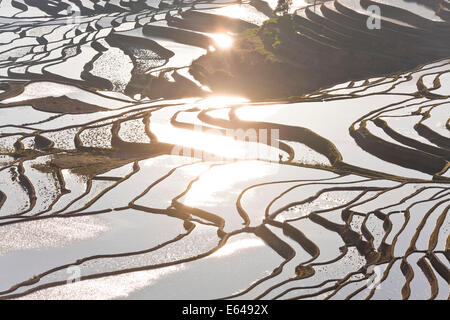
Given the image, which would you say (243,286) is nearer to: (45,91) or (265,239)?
(265,239)

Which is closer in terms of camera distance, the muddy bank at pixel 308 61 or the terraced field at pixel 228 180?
the terraced field at pixel 228 180

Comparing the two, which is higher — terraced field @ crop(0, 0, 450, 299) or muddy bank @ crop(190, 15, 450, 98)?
muddy bank @ crop(190, 15, 450, 98)

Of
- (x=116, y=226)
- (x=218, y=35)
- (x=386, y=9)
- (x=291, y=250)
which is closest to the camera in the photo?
(x=291, y=250)

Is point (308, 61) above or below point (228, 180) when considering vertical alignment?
above

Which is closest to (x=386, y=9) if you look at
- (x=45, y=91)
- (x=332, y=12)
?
(x=332, y=12)

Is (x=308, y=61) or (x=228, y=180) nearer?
(x=228, y=180)

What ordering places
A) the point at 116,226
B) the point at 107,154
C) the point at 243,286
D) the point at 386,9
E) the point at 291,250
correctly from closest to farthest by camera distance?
the point at 243,286 → the point at 291,250 → the point at 116,226 → the point at 107,154 → the point at 386,9

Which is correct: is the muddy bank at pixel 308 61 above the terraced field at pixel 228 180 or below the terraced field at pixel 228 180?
above

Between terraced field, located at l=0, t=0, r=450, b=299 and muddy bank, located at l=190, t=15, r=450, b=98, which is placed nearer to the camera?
terraced field, located at l=0, t=0, r=450, b=299
